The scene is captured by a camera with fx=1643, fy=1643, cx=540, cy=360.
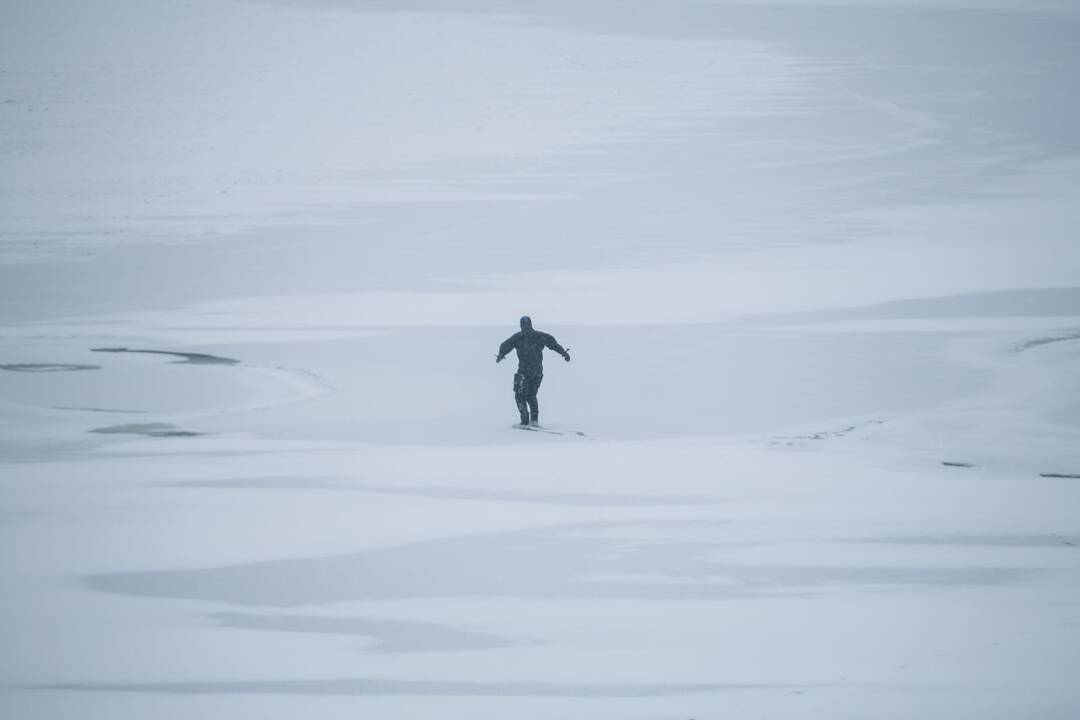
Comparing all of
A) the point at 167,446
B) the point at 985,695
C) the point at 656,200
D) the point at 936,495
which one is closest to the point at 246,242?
the point at 656,200

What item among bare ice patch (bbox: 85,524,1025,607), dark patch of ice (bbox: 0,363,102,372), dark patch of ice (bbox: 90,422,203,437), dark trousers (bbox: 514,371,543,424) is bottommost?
bare ice patch (bbox: 85,524,1025,607)

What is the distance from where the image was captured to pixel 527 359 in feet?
53.7

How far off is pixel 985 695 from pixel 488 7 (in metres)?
82.7

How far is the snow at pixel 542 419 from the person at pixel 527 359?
1.44 feet

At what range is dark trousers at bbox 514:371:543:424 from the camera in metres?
16.4

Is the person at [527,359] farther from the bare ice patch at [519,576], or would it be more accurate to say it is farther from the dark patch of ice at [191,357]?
the bare ice patch at [519,576]

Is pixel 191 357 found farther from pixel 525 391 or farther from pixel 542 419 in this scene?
pixel 525 391

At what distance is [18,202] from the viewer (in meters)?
38.4

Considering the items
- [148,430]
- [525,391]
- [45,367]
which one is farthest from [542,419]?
[45,367]

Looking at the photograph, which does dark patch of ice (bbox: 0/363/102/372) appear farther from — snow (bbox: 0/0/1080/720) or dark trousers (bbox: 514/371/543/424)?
dark trousers (bbox: 514/371/543/424)

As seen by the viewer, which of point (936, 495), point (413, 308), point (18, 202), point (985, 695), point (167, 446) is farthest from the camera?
point (18, 202)

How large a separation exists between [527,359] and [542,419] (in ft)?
4.68

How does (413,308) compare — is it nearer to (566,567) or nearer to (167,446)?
(167,446)

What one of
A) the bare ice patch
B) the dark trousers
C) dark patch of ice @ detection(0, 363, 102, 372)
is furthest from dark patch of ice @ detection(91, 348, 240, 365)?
the bare ice patch
